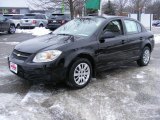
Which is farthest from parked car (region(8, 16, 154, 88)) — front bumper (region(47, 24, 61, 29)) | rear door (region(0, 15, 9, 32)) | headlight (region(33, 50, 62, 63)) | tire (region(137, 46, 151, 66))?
front bumper (region(47, 24, 61, 29))

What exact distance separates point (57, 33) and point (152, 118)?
11.2 feet

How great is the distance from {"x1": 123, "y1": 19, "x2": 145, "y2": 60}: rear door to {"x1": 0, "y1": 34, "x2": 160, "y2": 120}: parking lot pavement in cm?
69

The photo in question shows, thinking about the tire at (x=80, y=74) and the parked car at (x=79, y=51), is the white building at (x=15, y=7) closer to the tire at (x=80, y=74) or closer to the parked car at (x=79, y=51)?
the parked car at (x=79, y=51)

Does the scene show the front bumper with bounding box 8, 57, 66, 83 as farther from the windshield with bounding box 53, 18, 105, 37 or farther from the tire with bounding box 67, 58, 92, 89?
the windshield with bounding box 53, 18, 105, 37

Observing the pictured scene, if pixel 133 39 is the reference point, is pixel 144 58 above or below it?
below

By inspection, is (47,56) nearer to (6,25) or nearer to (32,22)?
(6,25)

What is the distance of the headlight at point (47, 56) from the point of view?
564 centimetres

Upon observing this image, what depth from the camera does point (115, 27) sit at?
23.7 feet

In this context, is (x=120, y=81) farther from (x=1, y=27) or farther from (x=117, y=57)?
(x=1, y=27)

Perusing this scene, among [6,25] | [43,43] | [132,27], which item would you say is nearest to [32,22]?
[6,25]

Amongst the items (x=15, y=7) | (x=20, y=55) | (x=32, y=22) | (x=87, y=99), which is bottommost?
(x=87, y=99)

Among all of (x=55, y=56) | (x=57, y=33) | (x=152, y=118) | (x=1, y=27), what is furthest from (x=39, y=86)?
(x=1, y=27)

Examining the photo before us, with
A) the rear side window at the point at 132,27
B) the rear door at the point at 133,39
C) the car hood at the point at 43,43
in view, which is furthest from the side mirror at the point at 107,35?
the rear side window at the point at 132,27

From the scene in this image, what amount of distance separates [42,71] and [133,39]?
10.0ft
